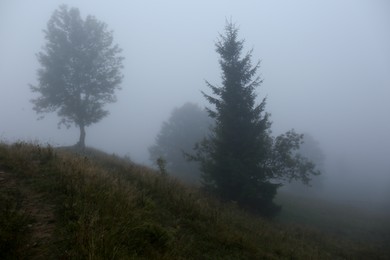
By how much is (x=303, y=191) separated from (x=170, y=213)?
170ft

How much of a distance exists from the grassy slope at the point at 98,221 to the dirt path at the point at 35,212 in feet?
0.05

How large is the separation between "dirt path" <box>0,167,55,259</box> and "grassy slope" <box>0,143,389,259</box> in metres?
0.01

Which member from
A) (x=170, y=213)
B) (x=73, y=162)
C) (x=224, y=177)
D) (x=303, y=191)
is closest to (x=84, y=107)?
(x=224, y=177)

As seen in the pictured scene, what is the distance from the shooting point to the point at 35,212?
5871 mm

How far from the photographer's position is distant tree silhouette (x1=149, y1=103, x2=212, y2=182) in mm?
40938

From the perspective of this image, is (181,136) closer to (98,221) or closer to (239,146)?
(239,146)

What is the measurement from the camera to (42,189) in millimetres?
6984

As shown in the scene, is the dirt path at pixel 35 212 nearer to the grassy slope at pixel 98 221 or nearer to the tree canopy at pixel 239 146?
the grassy slope at pixel 98 221

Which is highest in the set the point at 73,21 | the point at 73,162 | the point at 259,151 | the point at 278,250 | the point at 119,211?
the point at 73,21

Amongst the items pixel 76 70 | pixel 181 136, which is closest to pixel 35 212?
pixel 76 70

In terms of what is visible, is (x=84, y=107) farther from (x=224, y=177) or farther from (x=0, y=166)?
(x=0, y=166)

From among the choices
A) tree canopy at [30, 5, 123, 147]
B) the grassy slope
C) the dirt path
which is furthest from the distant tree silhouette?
the dirt path

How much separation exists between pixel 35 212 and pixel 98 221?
146 centimetres

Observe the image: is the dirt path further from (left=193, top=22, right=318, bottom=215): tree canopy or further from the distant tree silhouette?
the distant tree silhouette
